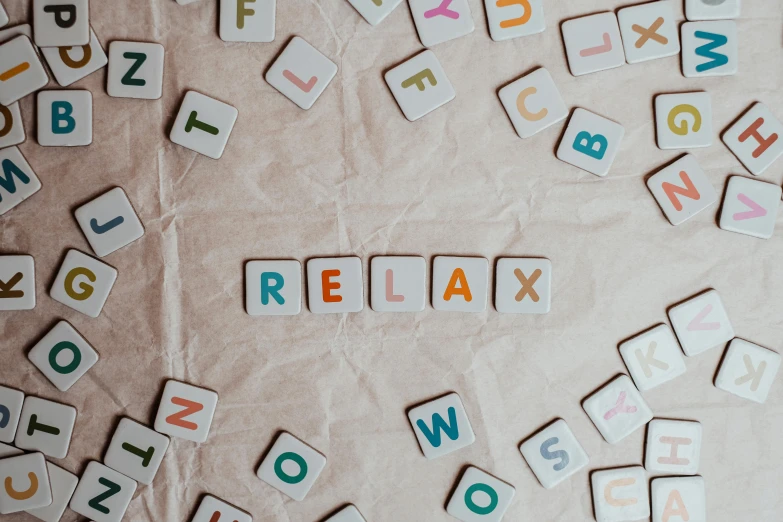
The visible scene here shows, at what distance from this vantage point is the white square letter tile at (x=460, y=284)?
778mm

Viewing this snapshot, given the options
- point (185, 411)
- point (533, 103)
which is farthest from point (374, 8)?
point (185, 411)

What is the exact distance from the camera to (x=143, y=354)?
0.78m

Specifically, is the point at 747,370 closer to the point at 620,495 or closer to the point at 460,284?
the point at 620,495

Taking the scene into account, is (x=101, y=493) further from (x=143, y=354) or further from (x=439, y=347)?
(x=439, y=347)

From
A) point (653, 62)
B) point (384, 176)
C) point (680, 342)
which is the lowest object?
point (680, 342)

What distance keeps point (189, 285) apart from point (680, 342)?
630mm

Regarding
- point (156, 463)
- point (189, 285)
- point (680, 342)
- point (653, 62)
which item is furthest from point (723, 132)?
point (156, 463)

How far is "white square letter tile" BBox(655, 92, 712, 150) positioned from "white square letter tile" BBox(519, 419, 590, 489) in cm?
38

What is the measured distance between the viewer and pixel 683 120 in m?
0.78

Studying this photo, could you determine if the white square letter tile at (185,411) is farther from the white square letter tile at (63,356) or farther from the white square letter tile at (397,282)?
the white square letter tile at (397,282)

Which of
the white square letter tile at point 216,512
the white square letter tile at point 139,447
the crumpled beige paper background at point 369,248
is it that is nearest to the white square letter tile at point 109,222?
the crumpled beige paper background at point 369,248

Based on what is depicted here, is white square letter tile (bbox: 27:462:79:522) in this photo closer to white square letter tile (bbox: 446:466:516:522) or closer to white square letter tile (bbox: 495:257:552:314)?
white square letter tile (bbox: 446:466:516:522)

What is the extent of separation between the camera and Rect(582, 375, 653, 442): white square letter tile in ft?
2.61

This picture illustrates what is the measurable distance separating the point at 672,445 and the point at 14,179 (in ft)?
2.93
